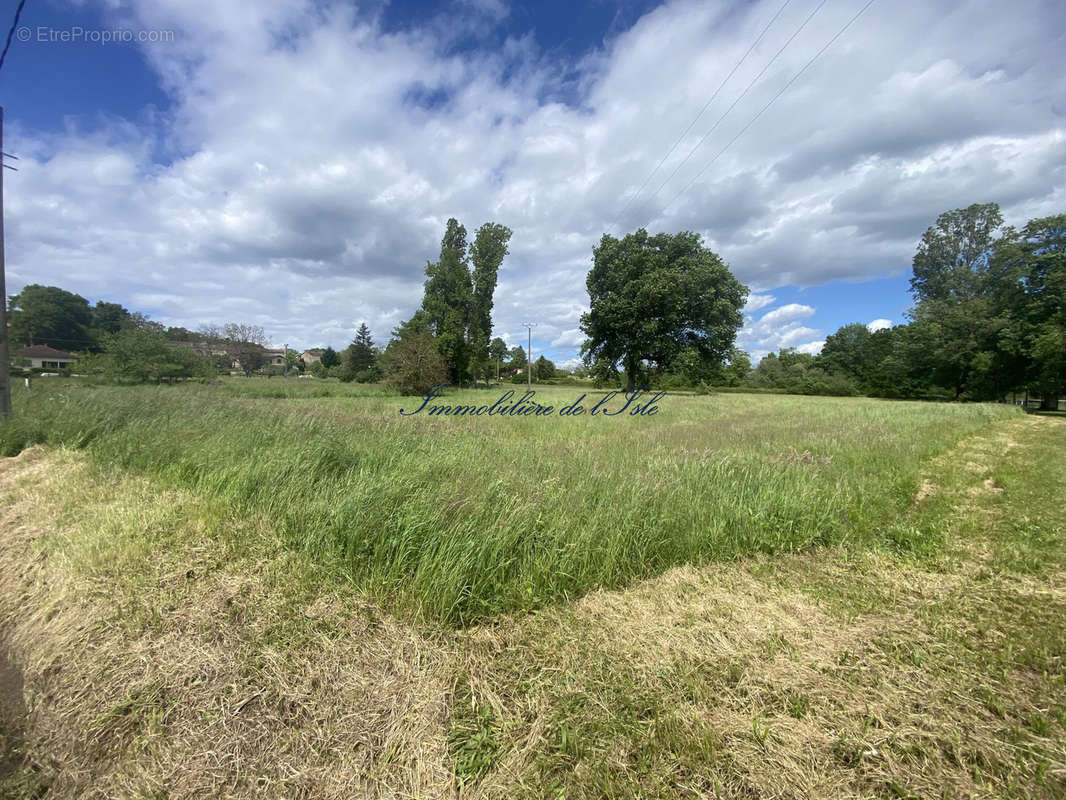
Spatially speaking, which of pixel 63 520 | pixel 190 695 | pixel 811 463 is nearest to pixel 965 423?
pixel 811 463

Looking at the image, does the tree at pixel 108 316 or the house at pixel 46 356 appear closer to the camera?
the house at pixel 46 356

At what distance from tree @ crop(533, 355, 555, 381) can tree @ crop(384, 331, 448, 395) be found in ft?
140

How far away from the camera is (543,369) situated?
71750 millimetres

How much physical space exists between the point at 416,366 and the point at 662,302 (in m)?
19.2

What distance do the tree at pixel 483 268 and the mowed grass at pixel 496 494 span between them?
26744 millimetres

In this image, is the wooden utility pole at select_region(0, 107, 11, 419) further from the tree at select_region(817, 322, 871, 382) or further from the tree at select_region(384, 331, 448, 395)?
the tree at select_region(817, 322, 871, 382)

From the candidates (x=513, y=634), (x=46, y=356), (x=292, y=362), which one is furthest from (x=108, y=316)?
(x=513, y=634)

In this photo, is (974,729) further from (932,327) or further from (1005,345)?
(932,327)

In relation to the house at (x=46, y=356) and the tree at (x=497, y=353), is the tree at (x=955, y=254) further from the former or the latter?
the house at (x=46, y=356)

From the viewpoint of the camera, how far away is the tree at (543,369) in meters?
70.6

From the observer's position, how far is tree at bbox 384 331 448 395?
26.2 metres

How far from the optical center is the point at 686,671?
86.7 inches

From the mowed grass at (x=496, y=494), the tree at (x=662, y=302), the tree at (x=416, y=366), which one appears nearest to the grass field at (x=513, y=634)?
the mowed grass at (x=496, y=494)

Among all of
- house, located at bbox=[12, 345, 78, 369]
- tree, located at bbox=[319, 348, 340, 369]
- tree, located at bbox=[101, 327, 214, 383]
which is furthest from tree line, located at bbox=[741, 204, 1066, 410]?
house, located at bbox=[12, 345, 78, 369]
